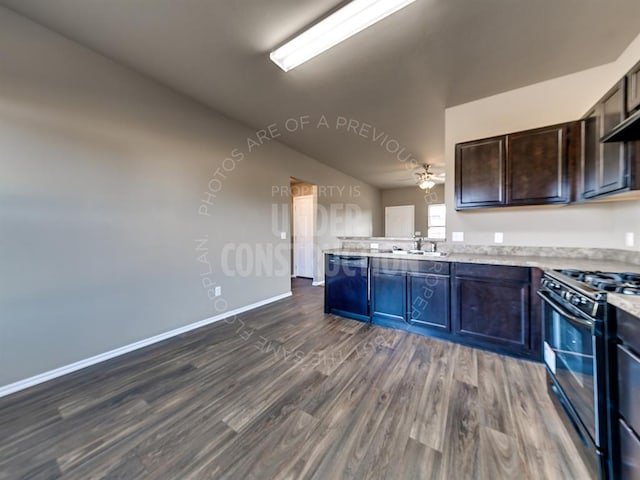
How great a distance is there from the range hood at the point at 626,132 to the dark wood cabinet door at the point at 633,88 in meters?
0.12

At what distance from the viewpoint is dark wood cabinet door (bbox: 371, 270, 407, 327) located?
9.05ft

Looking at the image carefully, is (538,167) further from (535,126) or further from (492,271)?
(492,271)

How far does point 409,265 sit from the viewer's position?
A: 268 centimetres

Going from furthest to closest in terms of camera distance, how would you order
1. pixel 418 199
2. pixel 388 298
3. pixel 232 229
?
pixel 418 199 < pixel 232 229 < pixel 388 298

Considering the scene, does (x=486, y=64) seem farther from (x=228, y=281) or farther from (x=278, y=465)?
(x=228, y=281)

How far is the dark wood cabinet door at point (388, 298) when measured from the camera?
2.76 m

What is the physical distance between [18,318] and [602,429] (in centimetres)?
355

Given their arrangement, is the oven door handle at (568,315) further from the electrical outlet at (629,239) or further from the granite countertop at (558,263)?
the electrical outlet at (629,239)

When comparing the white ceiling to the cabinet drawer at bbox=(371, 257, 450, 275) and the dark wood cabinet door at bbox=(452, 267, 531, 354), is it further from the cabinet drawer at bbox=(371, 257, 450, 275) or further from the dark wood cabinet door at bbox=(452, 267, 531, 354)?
the dark wood cabinet door at bbox=(452, 267, 531, 354)

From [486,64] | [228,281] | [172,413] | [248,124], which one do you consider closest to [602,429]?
[172,413]

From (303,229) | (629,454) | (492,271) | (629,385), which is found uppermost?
(303,229)

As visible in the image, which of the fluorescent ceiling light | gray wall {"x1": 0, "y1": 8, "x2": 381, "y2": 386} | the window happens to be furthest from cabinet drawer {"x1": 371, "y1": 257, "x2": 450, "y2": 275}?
the window

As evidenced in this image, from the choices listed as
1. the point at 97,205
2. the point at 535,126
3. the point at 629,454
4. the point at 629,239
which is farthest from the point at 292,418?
the point at 535,126

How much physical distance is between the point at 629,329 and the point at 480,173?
195cm
